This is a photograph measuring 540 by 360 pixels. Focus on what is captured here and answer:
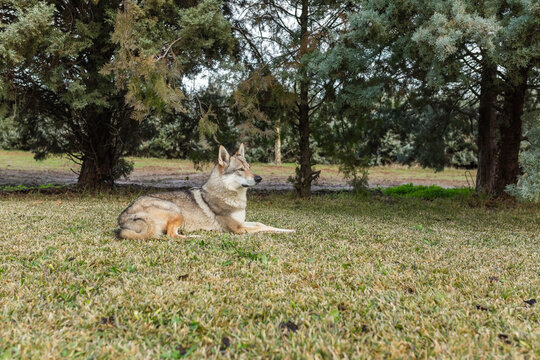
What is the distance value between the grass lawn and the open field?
1233 cm

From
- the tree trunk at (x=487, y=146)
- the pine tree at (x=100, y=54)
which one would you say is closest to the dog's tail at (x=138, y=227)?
the pine tree at (x=100, y=54)

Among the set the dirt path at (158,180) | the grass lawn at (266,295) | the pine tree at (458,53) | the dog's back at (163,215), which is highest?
the pine tree at (458,53)

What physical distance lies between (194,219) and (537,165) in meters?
5.87

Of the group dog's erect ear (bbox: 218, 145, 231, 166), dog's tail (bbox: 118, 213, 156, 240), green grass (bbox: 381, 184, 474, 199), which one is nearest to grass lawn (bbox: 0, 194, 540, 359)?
dog's tail (bbox: 118, 213, 156, 240)

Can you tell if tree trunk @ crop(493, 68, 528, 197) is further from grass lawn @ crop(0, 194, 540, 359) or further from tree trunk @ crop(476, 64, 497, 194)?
grass lawn @ crop(0, 194, 540, 359)

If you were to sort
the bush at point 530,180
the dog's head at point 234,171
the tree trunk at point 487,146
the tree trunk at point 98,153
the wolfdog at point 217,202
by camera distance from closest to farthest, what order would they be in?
the wolfdog at point 217,202
the dog's head at point 234,171
the bush at point 530,180
the tree trunk at point 487,146
the tree trunk at point 98,153

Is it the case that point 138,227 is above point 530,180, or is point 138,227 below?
below

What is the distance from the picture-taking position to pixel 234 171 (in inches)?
222

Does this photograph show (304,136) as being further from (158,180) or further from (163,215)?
(158,180)

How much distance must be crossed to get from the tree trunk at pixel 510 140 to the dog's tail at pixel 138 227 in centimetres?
981

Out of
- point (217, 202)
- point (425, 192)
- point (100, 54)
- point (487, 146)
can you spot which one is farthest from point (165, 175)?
point (217, 202)

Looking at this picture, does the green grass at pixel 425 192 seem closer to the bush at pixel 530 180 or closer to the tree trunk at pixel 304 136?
the tree trunk at pixel 304 136

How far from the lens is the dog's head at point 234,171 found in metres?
5.56

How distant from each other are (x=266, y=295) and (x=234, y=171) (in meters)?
2.80
